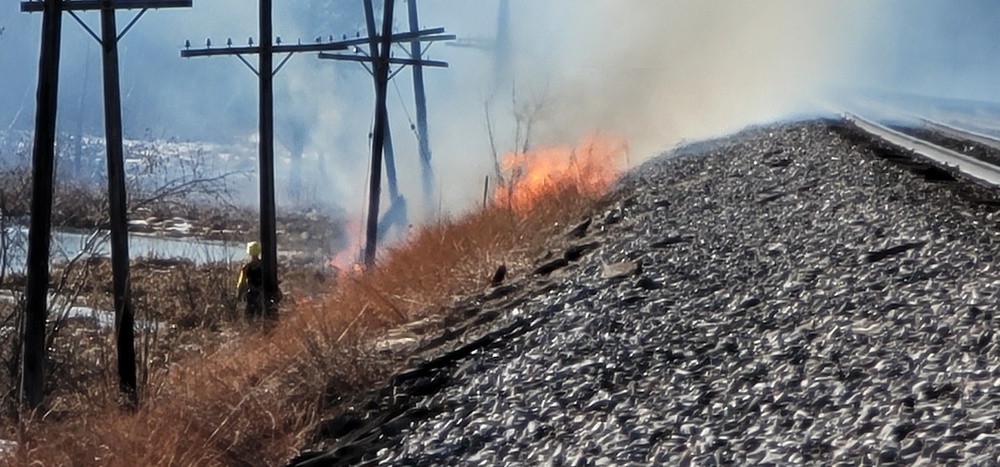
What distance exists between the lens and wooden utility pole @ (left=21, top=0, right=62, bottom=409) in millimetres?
14508

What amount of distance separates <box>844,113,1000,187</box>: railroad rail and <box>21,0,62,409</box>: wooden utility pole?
407 inches

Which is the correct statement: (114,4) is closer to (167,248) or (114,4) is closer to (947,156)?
(947,156)

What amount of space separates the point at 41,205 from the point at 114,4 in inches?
97.1

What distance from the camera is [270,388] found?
957 centimetres

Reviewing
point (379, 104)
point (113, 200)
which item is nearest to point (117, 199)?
point (113, 200)

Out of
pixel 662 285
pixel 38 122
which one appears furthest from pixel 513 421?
pixel 38 122

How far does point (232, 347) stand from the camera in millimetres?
16531

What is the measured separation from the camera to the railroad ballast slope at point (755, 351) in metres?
6.69

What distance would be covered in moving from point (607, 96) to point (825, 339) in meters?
35.4

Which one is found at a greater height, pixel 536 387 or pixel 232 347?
pixel 536 387

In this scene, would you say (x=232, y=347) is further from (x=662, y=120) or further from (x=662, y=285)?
(x=662, y=120)

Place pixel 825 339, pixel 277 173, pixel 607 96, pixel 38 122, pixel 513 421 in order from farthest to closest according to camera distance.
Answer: pixel 277 173, pixel 607 96, pixel 38 122, pixel 825 339, pixel 513 421

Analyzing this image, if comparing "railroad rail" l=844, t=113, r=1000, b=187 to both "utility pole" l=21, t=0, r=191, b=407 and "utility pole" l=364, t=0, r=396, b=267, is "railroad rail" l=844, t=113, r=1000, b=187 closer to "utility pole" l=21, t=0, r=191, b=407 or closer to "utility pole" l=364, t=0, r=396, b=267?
"utility pole" l=21, t=0, r=191, b=407

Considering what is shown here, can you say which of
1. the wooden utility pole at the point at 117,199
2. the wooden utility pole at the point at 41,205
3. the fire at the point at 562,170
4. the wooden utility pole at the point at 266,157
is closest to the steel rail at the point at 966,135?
the fire at the point at 562,170
